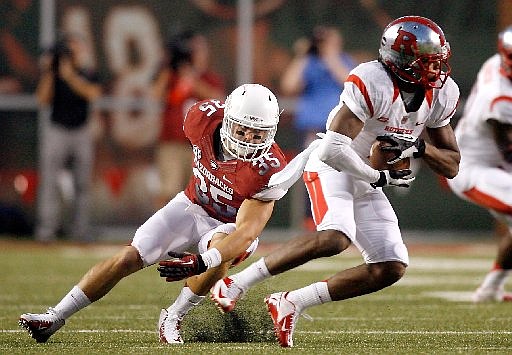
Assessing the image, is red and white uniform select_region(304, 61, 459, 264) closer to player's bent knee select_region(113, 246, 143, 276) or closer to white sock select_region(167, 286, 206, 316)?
white sock select_region(167, 286, 206, 316)

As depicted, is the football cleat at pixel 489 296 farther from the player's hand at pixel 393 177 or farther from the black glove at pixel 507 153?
the player's hand at pixel 393 177

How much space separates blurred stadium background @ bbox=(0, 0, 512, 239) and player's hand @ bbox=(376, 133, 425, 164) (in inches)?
265

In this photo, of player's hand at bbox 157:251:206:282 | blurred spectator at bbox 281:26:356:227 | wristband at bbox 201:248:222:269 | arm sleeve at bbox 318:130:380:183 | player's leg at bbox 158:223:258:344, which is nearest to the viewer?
player's hand at bbox 157:251:206:282

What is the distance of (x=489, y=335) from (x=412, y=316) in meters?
0.88

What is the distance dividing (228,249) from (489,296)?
8.63 feet

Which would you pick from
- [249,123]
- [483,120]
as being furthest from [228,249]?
[483,120]

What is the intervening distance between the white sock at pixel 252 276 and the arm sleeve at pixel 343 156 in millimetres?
487

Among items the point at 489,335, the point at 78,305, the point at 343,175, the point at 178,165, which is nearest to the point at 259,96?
the point at 343,175

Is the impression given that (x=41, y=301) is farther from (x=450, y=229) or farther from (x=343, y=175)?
(x=450, y=229)

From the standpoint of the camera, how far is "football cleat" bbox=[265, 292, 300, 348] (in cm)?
499

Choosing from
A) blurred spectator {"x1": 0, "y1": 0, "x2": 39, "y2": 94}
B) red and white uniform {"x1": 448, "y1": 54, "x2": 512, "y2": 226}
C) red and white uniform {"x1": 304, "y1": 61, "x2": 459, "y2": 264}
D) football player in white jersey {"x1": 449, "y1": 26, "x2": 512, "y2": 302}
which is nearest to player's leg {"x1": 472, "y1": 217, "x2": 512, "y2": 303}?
football player in white jersey {"x1": 449, "y1": 26, "x2": 512, "y2": 302}

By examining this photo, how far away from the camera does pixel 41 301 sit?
6.86m

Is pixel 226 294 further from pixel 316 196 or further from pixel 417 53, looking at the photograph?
pixel 417 53

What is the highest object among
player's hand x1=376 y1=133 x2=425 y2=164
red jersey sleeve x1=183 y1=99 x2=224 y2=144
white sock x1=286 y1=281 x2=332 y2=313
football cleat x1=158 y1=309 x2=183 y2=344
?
red jersey sleeve x1=183 y1=99 x2=224 y2=144
